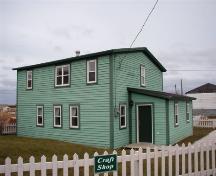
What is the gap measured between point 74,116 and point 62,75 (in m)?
3.40

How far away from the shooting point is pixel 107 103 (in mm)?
19812

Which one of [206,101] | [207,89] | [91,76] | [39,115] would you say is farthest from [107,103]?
[207,89]

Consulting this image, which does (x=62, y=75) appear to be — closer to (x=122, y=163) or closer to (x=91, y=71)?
(x=91, y=71)

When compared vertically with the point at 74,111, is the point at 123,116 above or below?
below

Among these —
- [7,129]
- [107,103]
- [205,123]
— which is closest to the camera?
[107,103]

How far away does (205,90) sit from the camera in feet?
203

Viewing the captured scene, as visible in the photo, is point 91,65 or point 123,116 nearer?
point 123,116

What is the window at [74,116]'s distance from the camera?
72.1ft

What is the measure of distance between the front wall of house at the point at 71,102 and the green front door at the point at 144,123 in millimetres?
2620

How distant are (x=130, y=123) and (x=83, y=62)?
5.44 m

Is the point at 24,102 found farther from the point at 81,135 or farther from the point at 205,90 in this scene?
the point at 205,90

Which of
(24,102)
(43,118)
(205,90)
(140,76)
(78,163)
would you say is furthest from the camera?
(205,90)

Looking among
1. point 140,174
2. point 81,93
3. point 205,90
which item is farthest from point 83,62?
point 205,90

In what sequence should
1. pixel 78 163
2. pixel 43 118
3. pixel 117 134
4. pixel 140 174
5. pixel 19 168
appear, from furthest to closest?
pixel 43 118, pixel 117 134, pixel 140 174, pixel 78 163, pixel 19 168
